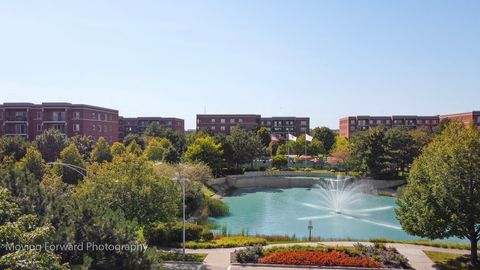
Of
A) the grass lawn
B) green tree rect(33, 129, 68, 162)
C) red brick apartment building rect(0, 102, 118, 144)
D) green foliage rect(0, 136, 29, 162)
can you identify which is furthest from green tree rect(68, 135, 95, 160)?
the grass lawn

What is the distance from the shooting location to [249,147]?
234 ft

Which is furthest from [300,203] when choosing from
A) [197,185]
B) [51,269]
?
[51,269]

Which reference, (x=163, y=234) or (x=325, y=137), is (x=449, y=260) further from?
(x=325, y=137)

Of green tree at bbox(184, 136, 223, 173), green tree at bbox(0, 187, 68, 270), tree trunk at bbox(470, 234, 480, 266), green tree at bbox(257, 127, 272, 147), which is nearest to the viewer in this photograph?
green tree at bbox(0, 187, 68, 270)

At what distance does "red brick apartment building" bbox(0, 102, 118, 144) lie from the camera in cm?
6384

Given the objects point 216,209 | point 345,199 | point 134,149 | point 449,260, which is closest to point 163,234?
point 216,209

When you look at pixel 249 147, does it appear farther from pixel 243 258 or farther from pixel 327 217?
pixel 243 258

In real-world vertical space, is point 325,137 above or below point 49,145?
above

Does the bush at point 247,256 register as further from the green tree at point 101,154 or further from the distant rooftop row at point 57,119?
the distant rooftop row at point 57,119

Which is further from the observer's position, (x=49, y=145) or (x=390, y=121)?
(x=390, y=121)

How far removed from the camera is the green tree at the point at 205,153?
197ft

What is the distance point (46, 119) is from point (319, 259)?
5759 centimetres

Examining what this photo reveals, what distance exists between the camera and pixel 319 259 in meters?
21.3

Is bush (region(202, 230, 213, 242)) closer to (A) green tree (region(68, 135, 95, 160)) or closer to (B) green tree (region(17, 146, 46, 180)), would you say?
(B) green tree (region(17, 146, 46, 180))
